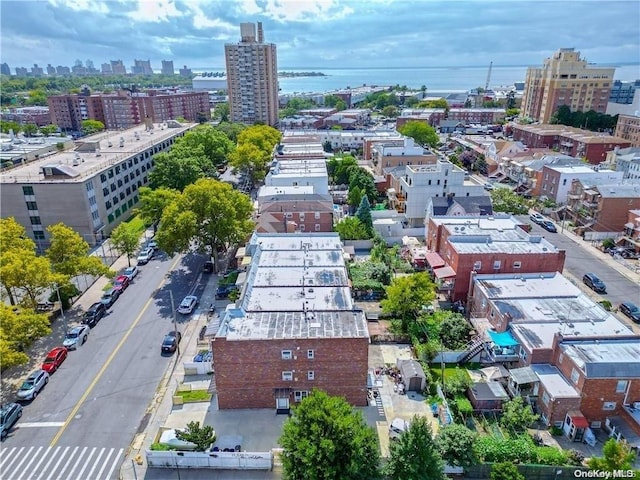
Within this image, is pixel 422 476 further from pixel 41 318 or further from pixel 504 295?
pixel 41 318

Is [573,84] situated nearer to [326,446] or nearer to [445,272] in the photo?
[445,272]

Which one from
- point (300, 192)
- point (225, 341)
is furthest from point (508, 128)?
point (225, 341)

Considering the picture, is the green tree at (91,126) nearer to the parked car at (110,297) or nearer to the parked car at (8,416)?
the parked car at (110,297)

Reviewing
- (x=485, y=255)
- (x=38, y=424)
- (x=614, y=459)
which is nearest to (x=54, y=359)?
(x=38, y=424)

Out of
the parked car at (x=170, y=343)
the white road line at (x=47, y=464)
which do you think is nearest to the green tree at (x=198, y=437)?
the white road line at (x=47, y=464)

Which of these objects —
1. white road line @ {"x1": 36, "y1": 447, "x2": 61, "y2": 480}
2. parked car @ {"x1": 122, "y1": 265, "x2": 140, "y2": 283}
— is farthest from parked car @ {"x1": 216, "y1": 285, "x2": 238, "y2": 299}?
white road line @ {"x1": 36, "y1": 447, "x2": 61, "y2": 480}

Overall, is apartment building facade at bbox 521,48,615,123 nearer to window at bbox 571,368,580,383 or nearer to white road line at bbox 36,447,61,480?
window at bbox 571,368,580,383
